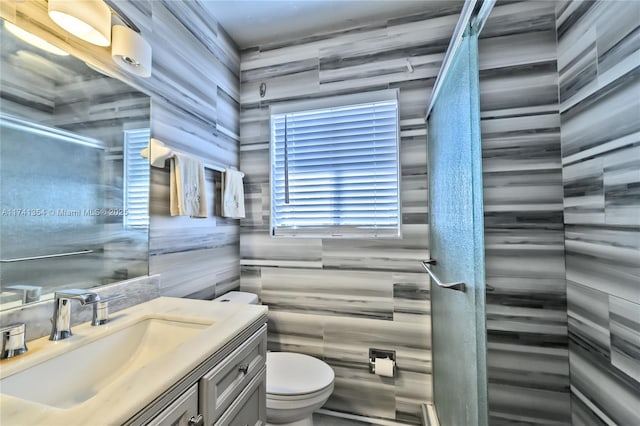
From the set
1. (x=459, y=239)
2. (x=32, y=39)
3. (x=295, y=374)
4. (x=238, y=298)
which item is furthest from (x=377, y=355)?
(x=32, y=39)

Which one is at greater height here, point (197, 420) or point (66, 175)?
point (66, 175)

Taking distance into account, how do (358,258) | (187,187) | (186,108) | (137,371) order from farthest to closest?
(358,258) → (186,108) → (187,187) → (137,371)

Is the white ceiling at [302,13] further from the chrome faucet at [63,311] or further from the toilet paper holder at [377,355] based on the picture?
the toilet paper holder at [377,355]

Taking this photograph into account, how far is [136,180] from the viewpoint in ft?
3.81

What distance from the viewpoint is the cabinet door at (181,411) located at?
0.58m

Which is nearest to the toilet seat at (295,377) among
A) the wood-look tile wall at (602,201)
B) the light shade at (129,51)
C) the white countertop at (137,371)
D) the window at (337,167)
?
the white countertop at (137,371)

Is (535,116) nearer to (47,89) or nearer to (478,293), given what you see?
(478,293)

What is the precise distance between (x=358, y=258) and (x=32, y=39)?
1.70 metres

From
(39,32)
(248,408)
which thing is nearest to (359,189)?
(248,408)

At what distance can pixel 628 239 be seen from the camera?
1.01 m

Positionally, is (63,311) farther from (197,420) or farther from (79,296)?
(197,420)

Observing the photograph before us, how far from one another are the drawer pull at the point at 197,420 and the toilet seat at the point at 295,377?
668mm

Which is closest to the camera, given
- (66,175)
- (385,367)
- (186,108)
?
(66,175)

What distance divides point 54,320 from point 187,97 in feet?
3.92
